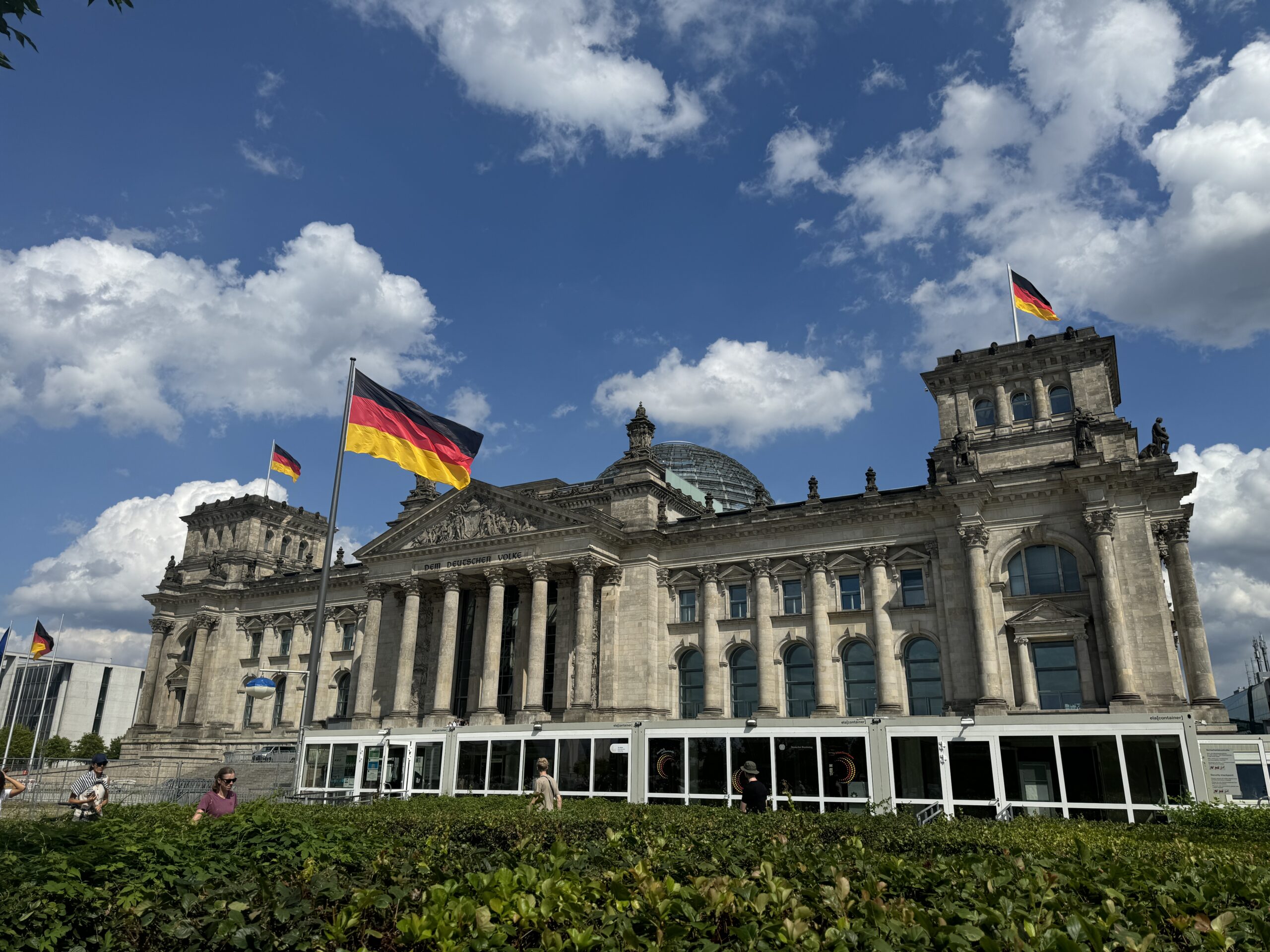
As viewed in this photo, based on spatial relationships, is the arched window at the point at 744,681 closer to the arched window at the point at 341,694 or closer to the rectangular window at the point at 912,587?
the rectangular window at the point at 912,587

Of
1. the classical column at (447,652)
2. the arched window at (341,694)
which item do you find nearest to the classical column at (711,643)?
the classical column at (447,652)

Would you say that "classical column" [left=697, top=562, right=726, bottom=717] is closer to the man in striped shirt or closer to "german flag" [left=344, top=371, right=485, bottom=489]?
"german flag" [left=344, top=371, right=485, bottom=489]

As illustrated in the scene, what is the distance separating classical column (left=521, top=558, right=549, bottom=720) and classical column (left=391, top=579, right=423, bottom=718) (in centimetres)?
803

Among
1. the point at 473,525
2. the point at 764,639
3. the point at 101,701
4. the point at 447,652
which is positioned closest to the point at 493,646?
the point at 447,652

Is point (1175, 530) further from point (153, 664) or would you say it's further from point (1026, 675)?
point (153, 664)

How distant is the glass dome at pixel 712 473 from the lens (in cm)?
7662

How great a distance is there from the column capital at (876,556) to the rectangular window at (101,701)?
484 feet

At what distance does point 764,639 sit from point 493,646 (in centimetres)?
1723

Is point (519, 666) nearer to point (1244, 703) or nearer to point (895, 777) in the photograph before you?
point (895, 777)

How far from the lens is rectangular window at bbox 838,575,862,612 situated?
5150 centimetres

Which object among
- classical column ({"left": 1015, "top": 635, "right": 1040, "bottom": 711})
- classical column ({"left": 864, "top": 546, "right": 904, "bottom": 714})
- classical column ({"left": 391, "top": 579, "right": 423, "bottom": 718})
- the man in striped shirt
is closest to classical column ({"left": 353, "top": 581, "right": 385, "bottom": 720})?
classical column ({"left": 391, "top": 579, "right": 423, "bottom": 718})

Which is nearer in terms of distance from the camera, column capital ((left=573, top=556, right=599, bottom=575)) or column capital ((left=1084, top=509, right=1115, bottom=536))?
column capital ((left=1084, top=509, right=1115, bottom=536))

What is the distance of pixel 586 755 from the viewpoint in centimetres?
3800

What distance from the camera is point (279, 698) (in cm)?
7250
